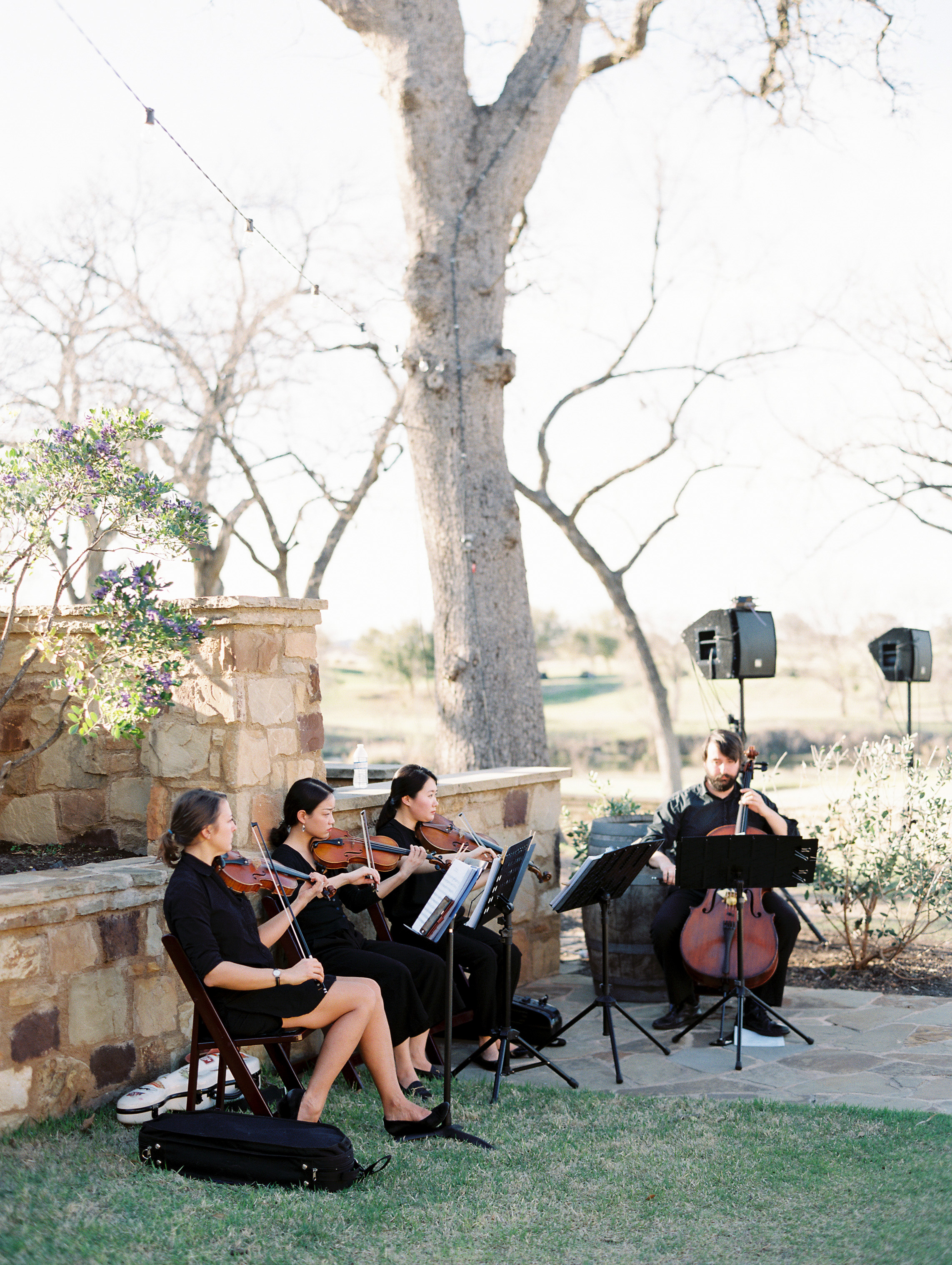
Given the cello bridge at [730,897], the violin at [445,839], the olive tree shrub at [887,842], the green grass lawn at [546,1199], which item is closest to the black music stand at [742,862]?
the cello bridge at [730,897]

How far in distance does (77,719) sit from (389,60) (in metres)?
6.01

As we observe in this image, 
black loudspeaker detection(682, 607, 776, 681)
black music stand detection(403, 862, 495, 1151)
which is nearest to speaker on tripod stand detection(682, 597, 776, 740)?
black loudspeaker detection(682, 607, 776, 681)

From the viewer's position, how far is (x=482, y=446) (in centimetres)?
797

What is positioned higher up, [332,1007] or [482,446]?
[482,446]

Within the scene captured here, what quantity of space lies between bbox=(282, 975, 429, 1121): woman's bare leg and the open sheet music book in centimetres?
26

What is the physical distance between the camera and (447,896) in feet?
13.1

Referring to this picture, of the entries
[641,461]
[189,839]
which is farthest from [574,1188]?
[641,461]

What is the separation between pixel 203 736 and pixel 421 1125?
161 centimetres

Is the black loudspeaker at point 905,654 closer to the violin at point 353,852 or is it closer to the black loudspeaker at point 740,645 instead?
the black loudspeaker at point 740,645

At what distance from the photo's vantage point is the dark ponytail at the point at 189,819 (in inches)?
144

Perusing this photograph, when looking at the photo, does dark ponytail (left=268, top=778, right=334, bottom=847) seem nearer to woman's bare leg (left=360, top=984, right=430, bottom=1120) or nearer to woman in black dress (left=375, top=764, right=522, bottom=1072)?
woman in black dress (left=375, top=764, right=522, bottom=1072)

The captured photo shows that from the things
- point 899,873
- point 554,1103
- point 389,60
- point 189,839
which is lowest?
point 554,1103

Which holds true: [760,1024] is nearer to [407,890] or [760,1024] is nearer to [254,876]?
[407,890]

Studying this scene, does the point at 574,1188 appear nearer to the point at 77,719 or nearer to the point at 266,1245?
the point at 266,1245
